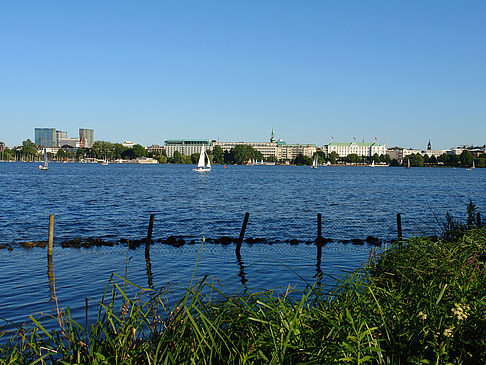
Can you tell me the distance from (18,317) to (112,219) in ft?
82.9

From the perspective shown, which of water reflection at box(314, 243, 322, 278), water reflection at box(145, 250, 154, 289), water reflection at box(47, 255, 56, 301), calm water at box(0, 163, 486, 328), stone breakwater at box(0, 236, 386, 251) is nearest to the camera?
water reflection at box(47, 255, 56, 301)

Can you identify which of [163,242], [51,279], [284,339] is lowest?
[163,242]

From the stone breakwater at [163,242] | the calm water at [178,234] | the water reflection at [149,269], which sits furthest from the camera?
the stone breakwater at [163,242]

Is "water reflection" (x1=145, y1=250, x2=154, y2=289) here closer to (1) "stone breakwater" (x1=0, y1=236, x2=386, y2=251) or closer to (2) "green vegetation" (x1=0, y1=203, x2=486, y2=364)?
(1) "stone breakwater" (x1=0, y1=236, x2=386, y2=251)

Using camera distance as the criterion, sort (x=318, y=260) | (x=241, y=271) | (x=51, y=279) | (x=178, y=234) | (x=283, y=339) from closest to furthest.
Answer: (x=283, y=339) < (x=51, y=279) < (x=241, y=271) < (x=318, y=260) < (x=178, y=234)

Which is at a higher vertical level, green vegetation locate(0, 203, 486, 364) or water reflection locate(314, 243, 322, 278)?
green vegetation locate(0, 203, 486, 364)

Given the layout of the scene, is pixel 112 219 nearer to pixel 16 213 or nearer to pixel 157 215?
pixel 157 215

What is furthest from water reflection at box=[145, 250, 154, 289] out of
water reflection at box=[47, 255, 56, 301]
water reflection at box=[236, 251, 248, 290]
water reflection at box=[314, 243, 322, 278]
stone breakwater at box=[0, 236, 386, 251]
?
water reflection at box=[314, 243, 322, 278]

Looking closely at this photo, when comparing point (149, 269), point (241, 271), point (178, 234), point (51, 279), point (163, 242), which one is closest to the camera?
point (51, 279)

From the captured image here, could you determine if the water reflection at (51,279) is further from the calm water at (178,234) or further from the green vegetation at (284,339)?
the green vegetation at (284,339)

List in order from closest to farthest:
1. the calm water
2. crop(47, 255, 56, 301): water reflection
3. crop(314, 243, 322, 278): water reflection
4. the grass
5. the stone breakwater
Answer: the grass
crop(47, 255, 56, 301): water reflection
the calm water
crop(314, 243, 322, 278): water reflection
the stone breakwater

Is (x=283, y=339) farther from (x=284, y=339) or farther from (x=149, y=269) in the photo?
(x=149, y=269)

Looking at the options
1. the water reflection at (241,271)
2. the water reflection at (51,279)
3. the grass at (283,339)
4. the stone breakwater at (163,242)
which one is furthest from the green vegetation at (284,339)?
the stone breakwater at (163,242)

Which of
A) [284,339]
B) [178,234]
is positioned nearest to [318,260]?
[178,234]
